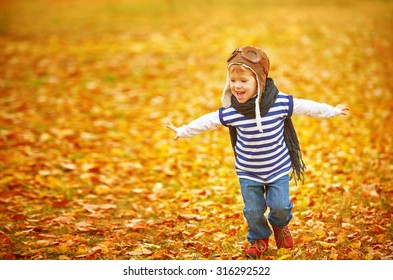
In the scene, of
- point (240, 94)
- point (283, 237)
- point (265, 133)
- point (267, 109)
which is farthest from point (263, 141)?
point (283, 237)

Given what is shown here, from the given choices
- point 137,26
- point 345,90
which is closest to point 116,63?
point 137,26

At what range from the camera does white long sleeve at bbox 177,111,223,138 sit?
370 cm

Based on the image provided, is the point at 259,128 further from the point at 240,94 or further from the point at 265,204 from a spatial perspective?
the point at 265,204

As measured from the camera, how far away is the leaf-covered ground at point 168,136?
13.9 feet

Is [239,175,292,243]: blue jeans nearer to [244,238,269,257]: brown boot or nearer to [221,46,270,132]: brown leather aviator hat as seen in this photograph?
[244,238,269,257]: brown boot

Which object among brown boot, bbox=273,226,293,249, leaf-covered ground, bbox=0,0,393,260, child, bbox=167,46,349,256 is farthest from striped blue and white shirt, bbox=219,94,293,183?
leaf-covered ground, bbox=0,0,393,260

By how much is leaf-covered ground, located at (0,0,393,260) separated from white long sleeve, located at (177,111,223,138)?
92cm

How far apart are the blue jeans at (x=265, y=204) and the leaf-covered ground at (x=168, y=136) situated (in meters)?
0.25

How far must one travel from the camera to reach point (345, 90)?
8812 mm

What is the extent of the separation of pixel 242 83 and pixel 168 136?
12.2 ft

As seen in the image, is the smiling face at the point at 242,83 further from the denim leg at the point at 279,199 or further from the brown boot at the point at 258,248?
the brown boot at the point at 258,248

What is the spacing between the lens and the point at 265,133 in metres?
3.61

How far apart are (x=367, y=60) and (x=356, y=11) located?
556cm
